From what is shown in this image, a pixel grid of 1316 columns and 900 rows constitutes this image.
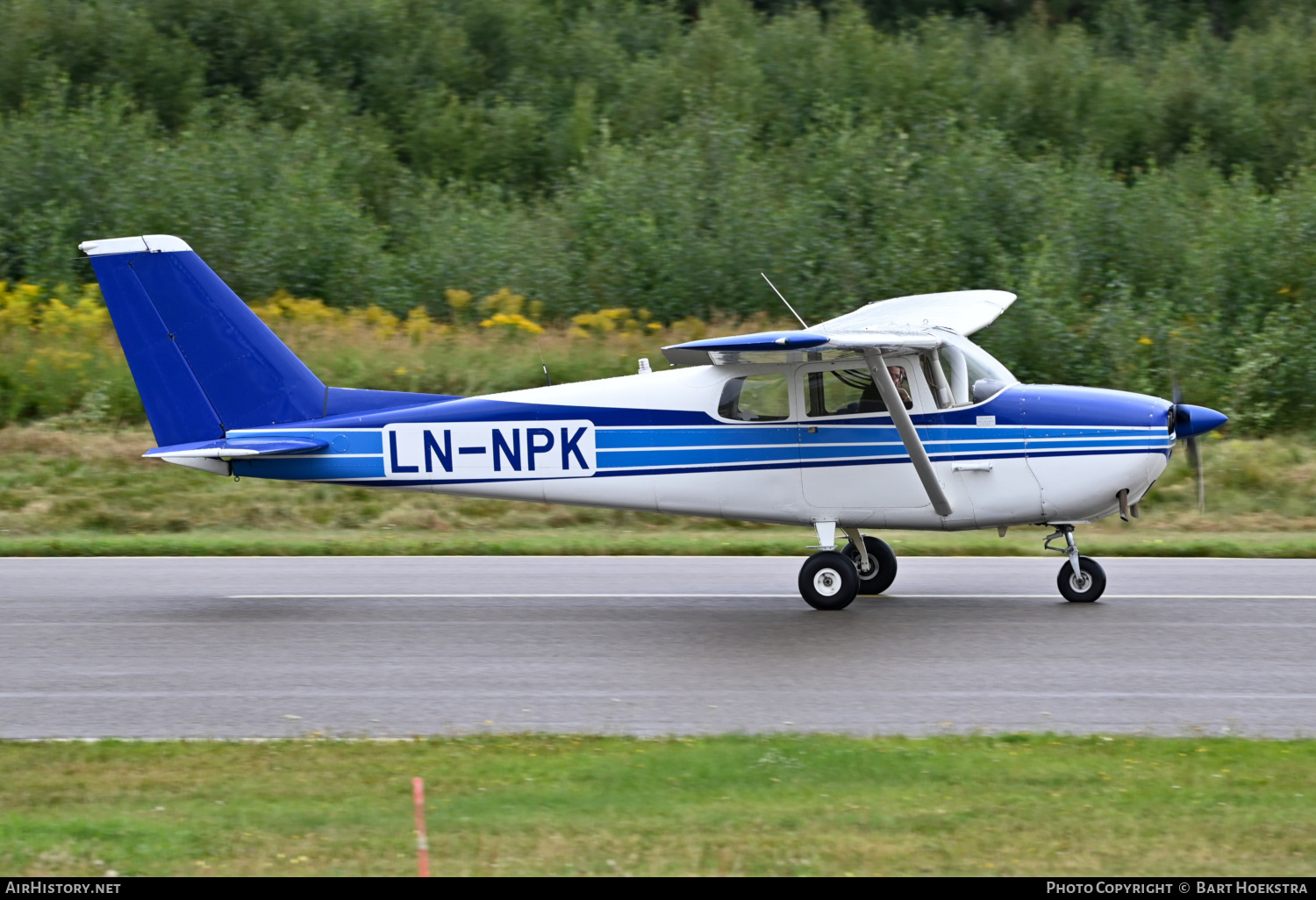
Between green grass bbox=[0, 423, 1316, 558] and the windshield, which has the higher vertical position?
the windshield

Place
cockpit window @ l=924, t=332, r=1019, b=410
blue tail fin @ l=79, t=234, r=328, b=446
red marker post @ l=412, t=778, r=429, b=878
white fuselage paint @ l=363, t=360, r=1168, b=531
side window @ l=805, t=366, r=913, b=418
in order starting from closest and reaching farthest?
red marker post @ l=412, t=778, r=429, b=878, white fuselage paint @ l=363, t=360, r=1168, b=531, cockpit window @ l=924, t=332, r=1019, b=410, side window @ l=805, t=366, r=913, b=418, blue tail fin @ l=79, t=234, r=328, b=446

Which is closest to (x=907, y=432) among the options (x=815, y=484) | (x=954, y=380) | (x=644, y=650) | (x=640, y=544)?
(x=954, y=380)

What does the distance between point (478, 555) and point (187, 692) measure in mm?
5666

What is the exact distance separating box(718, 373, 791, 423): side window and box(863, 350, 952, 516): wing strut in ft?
2.61

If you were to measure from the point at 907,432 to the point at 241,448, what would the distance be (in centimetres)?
500

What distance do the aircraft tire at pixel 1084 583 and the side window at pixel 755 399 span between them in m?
2.48

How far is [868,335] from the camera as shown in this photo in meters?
9.86

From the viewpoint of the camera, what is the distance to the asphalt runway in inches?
308

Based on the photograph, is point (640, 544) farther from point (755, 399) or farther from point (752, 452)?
point (755, 399)

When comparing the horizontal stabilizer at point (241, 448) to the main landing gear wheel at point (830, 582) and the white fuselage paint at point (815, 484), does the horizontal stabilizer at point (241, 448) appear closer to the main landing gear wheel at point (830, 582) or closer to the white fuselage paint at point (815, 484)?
the white fuselage paint at point (815, 484)

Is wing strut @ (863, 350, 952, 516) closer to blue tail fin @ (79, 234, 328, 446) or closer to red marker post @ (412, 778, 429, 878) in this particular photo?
blue tail fin @ (79, 234, 328, 446)

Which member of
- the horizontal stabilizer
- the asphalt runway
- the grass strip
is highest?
the horizontal stabilizer

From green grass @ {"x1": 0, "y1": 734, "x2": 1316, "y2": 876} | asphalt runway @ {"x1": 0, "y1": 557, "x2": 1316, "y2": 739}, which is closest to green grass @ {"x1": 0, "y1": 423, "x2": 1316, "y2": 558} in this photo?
asphalt runway @ {"x1": 0, "y1": 557, "x2": 1316, "y2": 739}

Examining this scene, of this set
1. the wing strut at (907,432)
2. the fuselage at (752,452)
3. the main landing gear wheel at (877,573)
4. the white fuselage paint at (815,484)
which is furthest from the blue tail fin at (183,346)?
the main landing gear wheel at (877,573)
